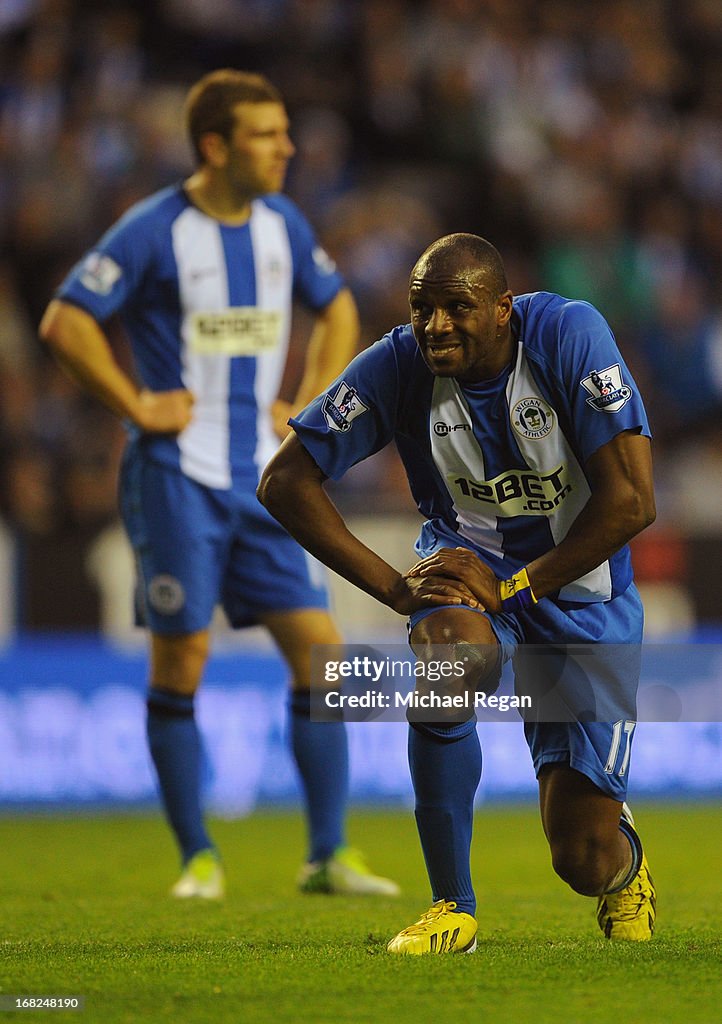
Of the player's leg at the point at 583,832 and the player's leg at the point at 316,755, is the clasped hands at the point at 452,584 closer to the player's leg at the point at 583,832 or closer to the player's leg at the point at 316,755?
the player's leg at the point at 583,832

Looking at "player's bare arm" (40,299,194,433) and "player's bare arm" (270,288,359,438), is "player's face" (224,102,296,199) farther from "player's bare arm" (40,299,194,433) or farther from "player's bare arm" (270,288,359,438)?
"player's bare arm" (40,299,194,433)

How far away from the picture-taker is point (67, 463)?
35.0ft

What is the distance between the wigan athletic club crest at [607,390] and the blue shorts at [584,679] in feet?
1.89

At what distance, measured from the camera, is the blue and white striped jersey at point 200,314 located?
19.2ft

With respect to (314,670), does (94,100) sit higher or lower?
higher

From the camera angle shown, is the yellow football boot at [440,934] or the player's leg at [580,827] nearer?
the yellow football boot at [440,934]

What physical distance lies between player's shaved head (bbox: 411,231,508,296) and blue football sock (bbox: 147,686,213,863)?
7.92 ft

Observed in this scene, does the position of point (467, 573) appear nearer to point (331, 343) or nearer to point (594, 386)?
point (594, 386)

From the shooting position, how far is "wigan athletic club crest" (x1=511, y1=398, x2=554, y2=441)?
4004 mm

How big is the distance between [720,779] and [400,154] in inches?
262

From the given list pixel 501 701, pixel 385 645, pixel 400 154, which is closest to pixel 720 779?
pixel 385 645

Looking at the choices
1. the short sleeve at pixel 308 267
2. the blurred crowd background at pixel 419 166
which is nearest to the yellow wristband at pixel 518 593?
the short sleeve at pixel 308 267

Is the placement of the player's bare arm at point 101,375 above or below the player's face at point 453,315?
above

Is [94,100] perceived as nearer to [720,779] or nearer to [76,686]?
[76,686]
